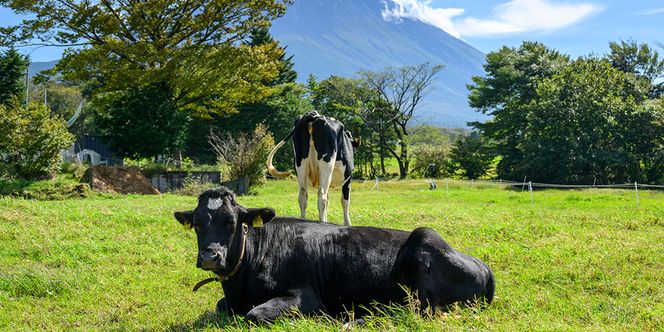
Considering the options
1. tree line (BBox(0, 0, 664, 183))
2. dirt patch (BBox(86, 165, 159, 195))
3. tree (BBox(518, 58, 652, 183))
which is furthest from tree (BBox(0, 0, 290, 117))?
tree (BBox(518, 58, 652, 183))

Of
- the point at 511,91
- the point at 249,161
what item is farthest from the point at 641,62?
the point at 249,161

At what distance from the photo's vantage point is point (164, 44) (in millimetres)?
36000

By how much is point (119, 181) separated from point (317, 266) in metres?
Answer: 23.8

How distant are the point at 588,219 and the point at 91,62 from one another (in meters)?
29.4

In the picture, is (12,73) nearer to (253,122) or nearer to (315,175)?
(253,122)

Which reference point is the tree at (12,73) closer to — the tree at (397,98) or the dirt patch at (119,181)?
the dirt patch at (119,181)

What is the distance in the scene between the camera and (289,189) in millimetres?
32812

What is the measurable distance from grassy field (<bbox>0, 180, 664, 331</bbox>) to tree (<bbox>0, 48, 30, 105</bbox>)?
36.6m

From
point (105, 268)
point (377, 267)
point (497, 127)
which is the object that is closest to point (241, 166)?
point (105, 268)

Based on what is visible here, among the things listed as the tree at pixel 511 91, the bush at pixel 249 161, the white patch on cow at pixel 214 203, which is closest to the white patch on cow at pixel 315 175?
the white patch on cow at pixel 214 203

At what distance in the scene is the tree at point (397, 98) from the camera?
198ft

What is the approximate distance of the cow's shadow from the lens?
19.1 ft

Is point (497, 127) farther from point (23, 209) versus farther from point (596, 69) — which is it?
point (23, 209)

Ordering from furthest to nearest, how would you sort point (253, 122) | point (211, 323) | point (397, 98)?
point (397, 98) → point (253, 122) → point (211, 323)
